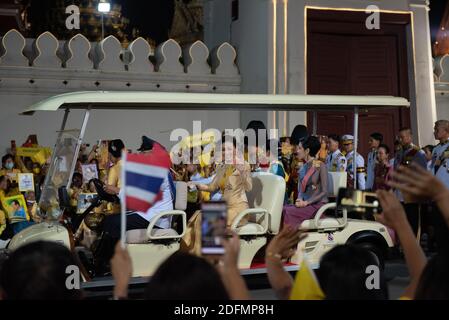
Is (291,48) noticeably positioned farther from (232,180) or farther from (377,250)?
(232,180)

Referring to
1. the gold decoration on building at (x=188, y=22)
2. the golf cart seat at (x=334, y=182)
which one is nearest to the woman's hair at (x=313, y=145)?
the golf cart seat at (x=334, y=182)

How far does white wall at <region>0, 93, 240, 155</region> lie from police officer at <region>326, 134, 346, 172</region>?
3.36 metres

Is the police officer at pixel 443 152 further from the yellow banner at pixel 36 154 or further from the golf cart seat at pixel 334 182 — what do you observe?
the yellow banner at pixel 36 154

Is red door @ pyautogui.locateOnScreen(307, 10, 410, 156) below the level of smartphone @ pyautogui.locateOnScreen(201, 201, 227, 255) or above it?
above

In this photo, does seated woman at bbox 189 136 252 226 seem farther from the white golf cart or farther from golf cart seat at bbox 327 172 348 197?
golf cart seat at bbox 327 172 348 197

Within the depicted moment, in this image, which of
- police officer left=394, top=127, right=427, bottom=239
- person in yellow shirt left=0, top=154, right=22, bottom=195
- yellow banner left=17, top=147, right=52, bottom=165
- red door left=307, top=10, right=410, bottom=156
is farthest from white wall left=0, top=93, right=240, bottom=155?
police officer left=394, top=127, right=427, bottom=239

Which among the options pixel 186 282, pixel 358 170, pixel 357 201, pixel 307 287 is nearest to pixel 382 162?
pixel 358 170

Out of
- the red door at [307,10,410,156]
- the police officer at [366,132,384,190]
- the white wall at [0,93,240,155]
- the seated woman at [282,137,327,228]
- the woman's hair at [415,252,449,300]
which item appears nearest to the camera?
the woman's hair at [415,252,449,300]

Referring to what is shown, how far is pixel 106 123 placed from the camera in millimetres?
12648

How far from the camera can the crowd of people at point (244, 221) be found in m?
2.55

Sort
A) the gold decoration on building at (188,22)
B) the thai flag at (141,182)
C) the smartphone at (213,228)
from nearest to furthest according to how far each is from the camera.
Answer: the smartphone at (213,228), the thai flag at (141,182), the gold decoration on building at (188,22)

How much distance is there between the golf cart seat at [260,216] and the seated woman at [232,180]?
0.50 feet

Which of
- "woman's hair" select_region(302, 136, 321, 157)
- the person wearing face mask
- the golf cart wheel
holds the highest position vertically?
"woman's hair" select_region(302, 136, 321, 157)

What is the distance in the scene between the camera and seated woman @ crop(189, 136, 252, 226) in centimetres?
731
